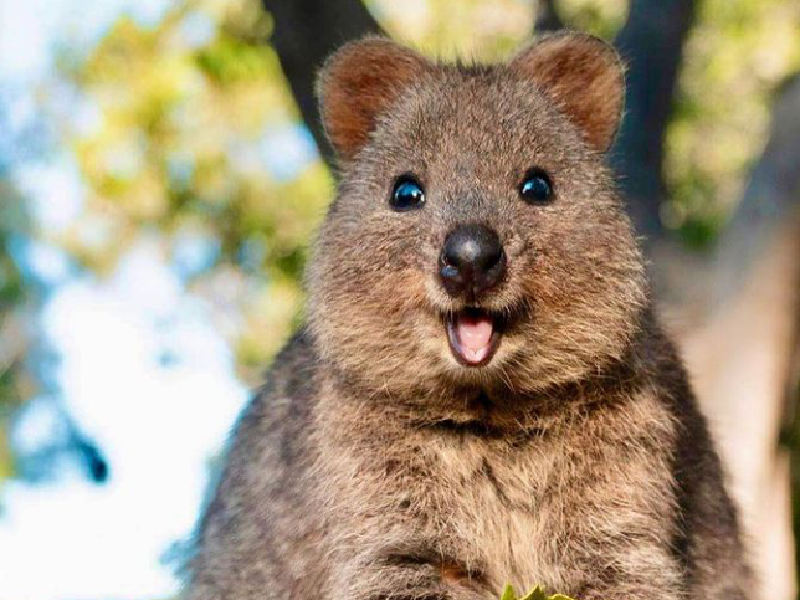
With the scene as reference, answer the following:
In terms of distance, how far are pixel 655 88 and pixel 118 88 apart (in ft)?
25.3

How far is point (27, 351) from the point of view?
13484 millimetres

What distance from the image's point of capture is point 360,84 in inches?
254

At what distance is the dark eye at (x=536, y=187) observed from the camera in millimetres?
5680

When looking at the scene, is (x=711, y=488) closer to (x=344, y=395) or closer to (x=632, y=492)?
(x=632, y=492)

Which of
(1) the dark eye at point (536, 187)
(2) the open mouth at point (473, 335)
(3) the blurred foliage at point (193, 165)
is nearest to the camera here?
(2) the open mouth at point (473, 335)

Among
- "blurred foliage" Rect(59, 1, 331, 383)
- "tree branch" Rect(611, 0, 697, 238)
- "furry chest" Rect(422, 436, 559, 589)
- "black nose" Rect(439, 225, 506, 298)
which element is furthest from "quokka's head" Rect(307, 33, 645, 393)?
"blurred foliage" Rect(59, 1, 331, 383)

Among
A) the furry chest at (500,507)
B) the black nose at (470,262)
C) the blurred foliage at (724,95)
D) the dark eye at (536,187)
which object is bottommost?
the furry chest at (500,507)

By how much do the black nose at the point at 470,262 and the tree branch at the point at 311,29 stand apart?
2766 millimetres

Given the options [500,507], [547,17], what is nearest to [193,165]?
[547,17]

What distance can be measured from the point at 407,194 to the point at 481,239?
773 mm

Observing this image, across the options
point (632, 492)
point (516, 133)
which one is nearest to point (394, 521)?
point (632, 492)

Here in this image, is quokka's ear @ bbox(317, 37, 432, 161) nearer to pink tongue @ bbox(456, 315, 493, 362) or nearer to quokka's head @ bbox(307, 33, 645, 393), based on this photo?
quokka's head @ bbox(307, 33, 645, 393)

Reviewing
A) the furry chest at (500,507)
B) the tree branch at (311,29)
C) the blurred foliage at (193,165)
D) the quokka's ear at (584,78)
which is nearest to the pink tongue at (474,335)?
the furry chest at (500,507)

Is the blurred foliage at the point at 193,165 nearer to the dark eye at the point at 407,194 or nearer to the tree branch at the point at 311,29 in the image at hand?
the tree branch at the point at 311,29
